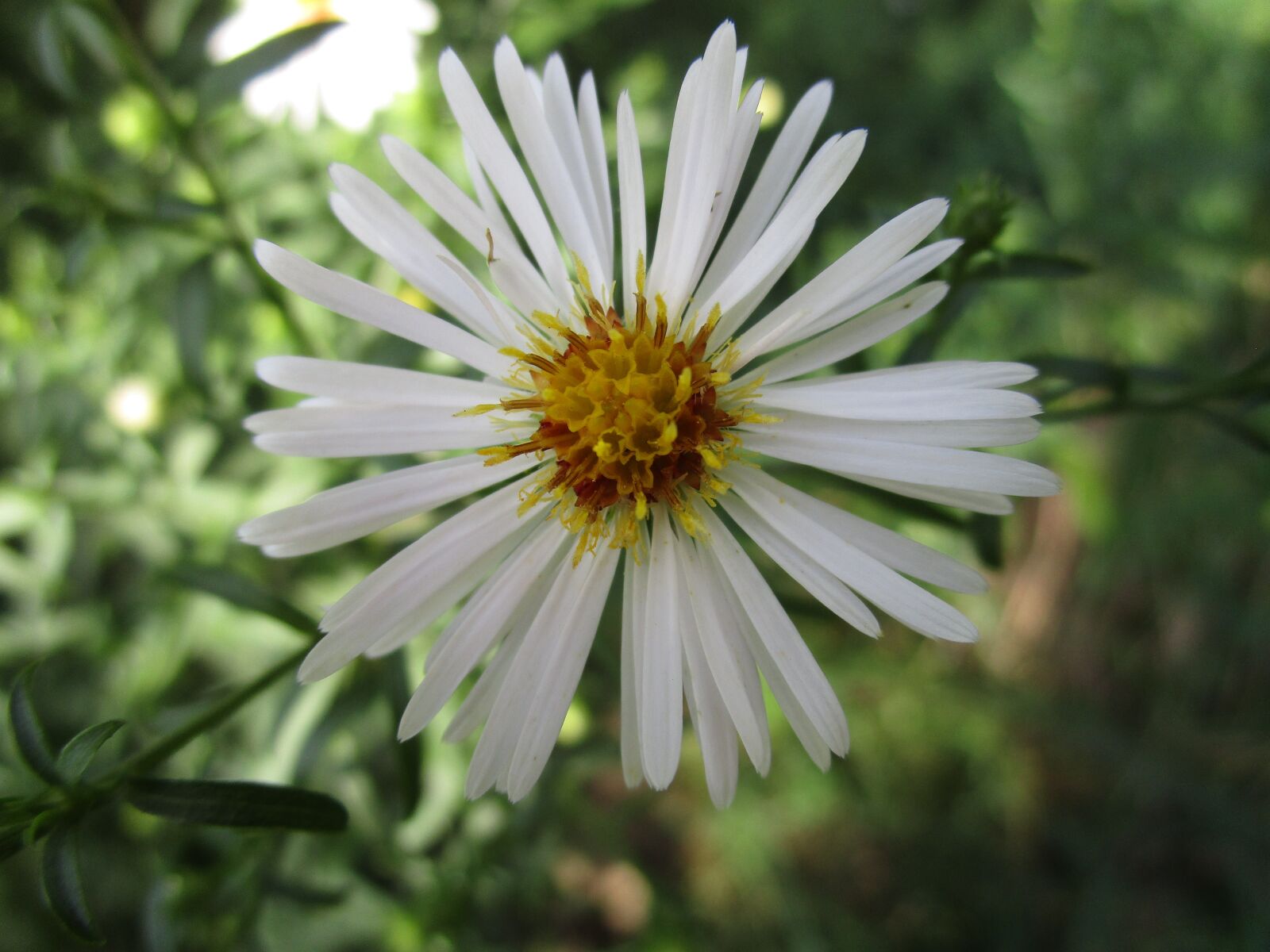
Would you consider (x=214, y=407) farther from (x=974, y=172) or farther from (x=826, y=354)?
(x=974, y=172)

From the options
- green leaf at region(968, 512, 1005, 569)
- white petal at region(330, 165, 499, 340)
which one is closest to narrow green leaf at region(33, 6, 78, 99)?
white petal at region(330, 165, 499, 340)

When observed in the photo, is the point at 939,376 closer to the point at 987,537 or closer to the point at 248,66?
the point at 987,537

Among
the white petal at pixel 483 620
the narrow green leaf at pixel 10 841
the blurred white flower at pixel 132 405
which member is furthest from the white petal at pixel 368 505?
the blurred white flower at pixel 132 405

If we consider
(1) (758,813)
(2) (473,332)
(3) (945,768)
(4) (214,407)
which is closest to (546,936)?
(1) (758,813)

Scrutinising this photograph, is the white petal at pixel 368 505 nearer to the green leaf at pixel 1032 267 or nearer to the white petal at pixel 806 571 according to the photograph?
the white petal at pixel 806 571

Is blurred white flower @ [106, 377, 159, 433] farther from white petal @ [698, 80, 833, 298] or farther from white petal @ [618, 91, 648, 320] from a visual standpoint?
white petal @ [698, 80, 833, 298]

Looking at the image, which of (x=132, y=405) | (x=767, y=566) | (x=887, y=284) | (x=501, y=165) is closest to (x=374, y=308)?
(x=501, y=165)
